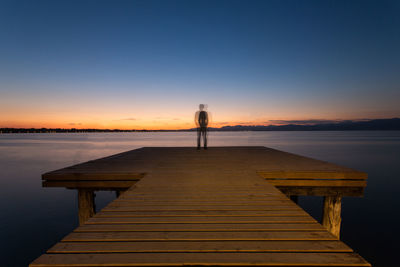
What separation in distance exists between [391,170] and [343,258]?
23.5 meters

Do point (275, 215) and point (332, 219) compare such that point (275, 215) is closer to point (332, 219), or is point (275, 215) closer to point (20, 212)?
point (332, 219)

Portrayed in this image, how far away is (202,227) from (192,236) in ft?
0.73

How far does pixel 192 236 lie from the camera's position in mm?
2086

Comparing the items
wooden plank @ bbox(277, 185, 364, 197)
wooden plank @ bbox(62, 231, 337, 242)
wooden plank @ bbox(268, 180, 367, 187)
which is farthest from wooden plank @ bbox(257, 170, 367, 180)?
wooden plank @ bbox(62, 231, 337, 242)

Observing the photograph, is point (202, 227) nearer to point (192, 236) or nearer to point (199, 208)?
point (192, 236)

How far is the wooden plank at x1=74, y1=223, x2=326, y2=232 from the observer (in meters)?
2.21

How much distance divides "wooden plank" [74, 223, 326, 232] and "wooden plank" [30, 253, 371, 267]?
0.40 meters

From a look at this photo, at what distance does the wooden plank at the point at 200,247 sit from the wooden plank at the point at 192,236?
58 millimetres

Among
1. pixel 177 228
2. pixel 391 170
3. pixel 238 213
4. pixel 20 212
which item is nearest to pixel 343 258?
pixel 238 213

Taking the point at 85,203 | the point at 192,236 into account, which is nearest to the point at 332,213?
the point at 192,236

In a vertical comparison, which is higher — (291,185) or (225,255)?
(225,255)

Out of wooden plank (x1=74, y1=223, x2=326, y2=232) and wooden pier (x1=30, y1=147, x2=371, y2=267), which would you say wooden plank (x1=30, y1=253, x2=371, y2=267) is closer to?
wooden pier (x1=30, y1=147, x2=371, y2=267)

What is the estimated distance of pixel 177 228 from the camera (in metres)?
2.26

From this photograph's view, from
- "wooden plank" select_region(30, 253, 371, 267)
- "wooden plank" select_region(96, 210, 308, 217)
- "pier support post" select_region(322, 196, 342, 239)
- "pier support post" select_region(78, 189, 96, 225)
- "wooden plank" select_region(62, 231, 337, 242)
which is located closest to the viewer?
"wooden plank" select_region(30, 253, 371, 267)
